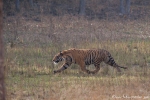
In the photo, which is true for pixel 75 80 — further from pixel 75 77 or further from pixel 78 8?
pixel 78 8

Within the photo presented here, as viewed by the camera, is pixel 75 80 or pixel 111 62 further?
pixel 111 62

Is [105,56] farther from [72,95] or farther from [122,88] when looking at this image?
[72,95]

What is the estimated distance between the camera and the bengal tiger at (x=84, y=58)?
1148 cm

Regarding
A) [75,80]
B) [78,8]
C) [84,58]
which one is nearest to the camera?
[75,80]

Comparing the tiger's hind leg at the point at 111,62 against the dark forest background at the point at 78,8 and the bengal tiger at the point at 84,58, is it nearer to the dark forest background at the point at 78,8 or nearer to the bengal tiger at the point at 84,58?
the bengal tiger at the point at 84,58

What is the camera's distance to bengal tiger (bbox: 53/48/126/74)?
11.5m

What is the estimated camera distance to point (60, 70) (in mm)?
11125

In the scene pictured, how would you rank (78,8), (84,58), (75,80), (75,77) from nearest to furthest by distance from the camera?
(75,80)
(75,77)
(84,58)
(78,8)

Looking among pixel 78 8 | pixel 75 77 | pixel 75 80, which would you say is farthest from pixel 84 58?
pixel 78 8

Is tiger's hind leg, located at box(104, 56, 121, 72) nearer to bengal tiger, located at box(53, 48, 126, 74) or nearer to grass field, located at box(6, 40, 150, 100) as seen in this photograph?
bengal tiger, located at box(53, 48, 126, 74)

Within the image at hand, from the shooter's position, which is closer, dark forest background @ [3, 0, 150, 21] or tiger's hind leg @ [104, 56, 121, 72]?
tiger's hind leg @ [104, 56, 121, 72]

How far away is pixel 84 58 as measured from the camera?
1163 cm

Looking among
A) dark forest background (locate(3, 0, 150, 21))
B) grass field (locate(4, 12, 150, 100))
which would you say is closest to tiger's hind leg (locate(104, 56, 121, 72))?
grass field (locate(4, 12, 150, 100))

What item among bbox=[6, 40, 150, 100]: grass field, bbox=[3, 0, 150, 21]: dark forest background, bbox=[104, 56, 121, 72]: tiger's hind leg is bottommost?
bbox=[6, 40, 150, 100]: grass field
